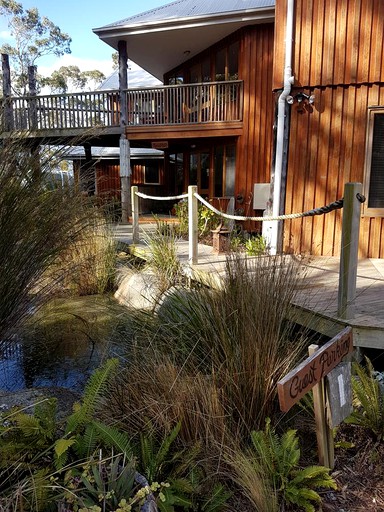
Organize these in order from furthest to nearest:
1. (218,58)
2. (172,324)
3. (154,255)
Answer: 1. (218,58)
2. (154,255)
3. (172,324)

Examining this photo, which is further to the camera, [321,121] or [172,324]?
[321,121]

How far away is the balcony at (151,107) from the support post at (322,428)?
9.88m

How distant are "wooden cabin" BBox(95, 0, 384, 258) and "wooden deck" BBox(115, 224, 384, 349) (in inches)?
43.5

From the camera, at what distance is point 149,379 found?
8.19ft

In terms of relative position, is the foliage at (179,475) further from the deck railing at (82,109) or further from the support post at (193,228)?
the deck railing at (82,109)

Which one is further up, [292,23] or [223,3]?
[223,3]

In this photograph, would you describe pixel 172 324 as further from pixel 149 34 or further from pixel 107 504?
pixel 149 34

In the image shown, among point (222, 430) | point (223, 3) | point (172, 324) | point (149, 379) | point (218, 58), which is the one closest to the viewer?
point (222, 430)

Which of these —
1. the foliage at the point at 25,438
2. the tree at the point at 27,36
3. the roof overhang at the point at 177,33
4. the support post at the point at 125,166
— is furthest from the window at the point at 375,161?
the tree at the point at 27,36

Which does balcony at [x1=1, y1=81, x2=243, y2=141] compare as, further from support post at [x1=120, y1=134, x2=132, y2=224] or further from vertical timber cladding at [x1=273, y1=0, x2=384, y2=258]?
vertical timber cladding at [x1=273, y1=0, x2=384, y2=258]

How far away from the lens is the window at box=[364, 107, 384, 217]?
19.8 feet

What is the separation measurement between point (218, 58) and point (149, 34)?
209 cm

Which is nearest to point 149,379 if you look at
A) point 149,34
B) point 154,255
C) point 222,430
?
point 222,430

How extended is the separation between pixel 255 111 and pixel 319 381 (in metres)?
9.89
